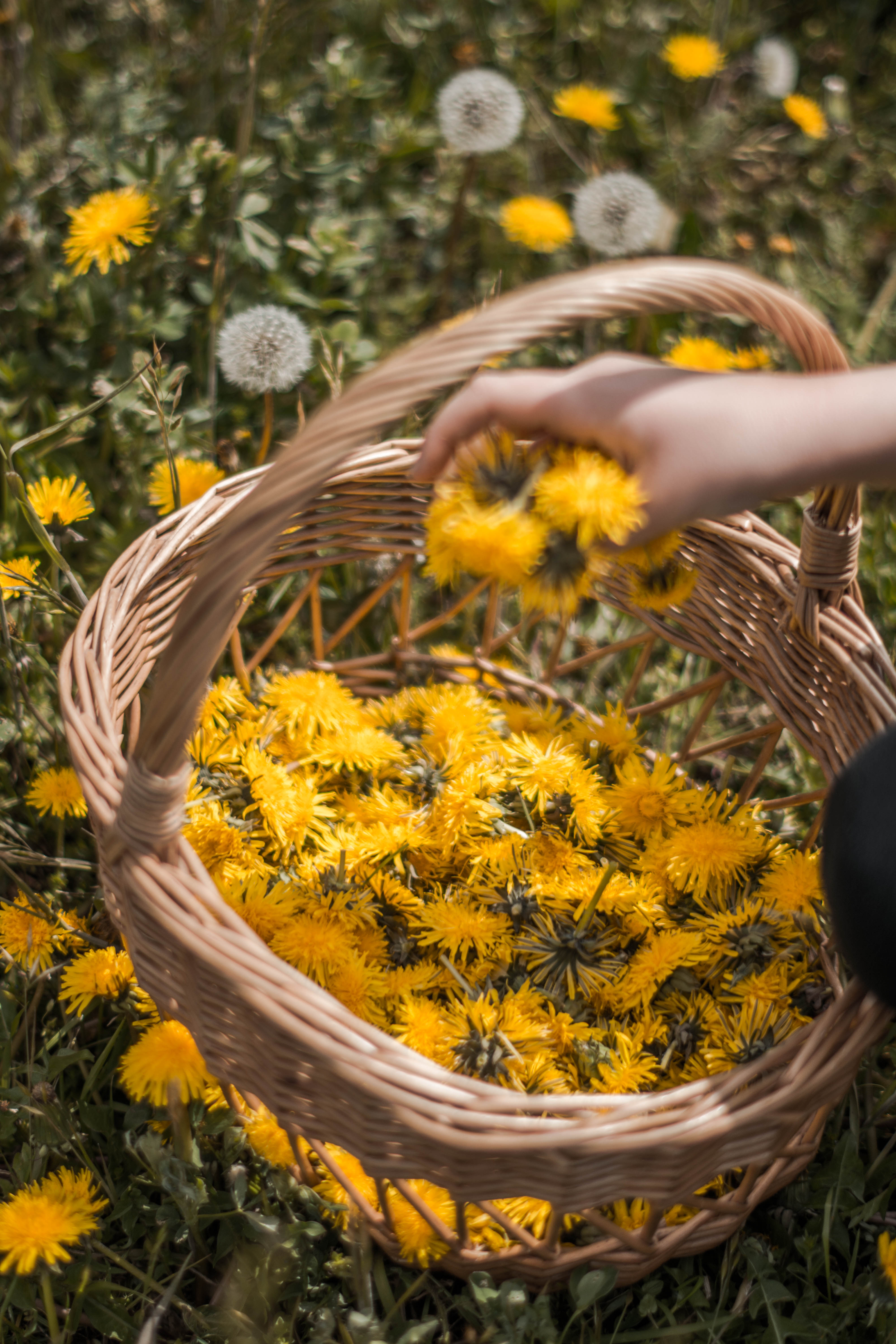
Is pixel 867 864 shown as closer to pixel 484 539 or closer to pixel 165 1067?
pixel 484 539

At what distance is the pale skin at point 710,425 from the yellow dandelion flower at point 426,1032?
488mm

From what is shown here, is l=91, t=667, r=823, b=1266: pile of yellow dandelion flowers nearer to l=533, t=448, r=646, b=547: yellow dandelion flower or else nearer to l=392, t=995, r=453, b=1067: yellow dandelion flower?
l=392, t=995, r=453, b=1067: yellow dandelion flower

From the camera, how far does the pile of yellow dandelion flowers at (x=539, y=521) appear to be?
0.67 meters

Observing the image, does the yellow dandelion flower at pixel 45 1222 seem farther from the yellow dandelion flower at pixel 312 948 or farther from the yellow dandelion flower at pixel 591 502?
the yellow dandelion flower at pixel 591 502

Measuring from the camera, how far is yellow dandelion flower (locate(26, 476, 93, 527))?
1.09 meters

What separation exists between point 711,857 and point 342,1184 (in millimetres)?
476

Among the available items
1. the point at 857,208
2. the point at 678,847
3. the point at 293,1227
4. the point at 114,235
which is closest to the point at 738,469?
the point at 678,847

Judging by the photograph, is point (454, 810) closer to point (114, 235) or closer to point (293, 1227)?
point (293, 1227)

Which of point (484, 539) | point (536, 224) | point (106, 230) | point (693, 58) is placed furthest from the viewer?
point (693, 58)

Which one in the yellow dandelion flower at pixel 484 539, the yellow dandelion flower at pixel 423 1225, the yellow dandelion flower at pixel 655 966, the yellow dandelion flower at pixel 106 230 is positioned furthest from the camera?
the yellow dandelion flower at pixel 106 230

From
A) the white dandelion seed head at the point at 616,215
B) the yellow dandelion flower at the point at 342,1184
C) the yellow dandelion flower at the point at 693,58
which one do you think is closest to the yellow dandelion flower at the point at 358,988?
the yellow dandelion flower at the point at 342,1184

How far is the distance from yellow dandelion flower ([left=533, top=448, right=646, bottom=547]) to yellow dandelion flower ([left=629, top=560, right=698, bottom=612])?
0.47 ft

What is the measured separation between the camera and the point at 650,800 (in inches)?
43.6

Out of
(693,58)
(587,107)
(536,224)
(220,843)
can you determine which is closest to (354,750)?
(220,843)
